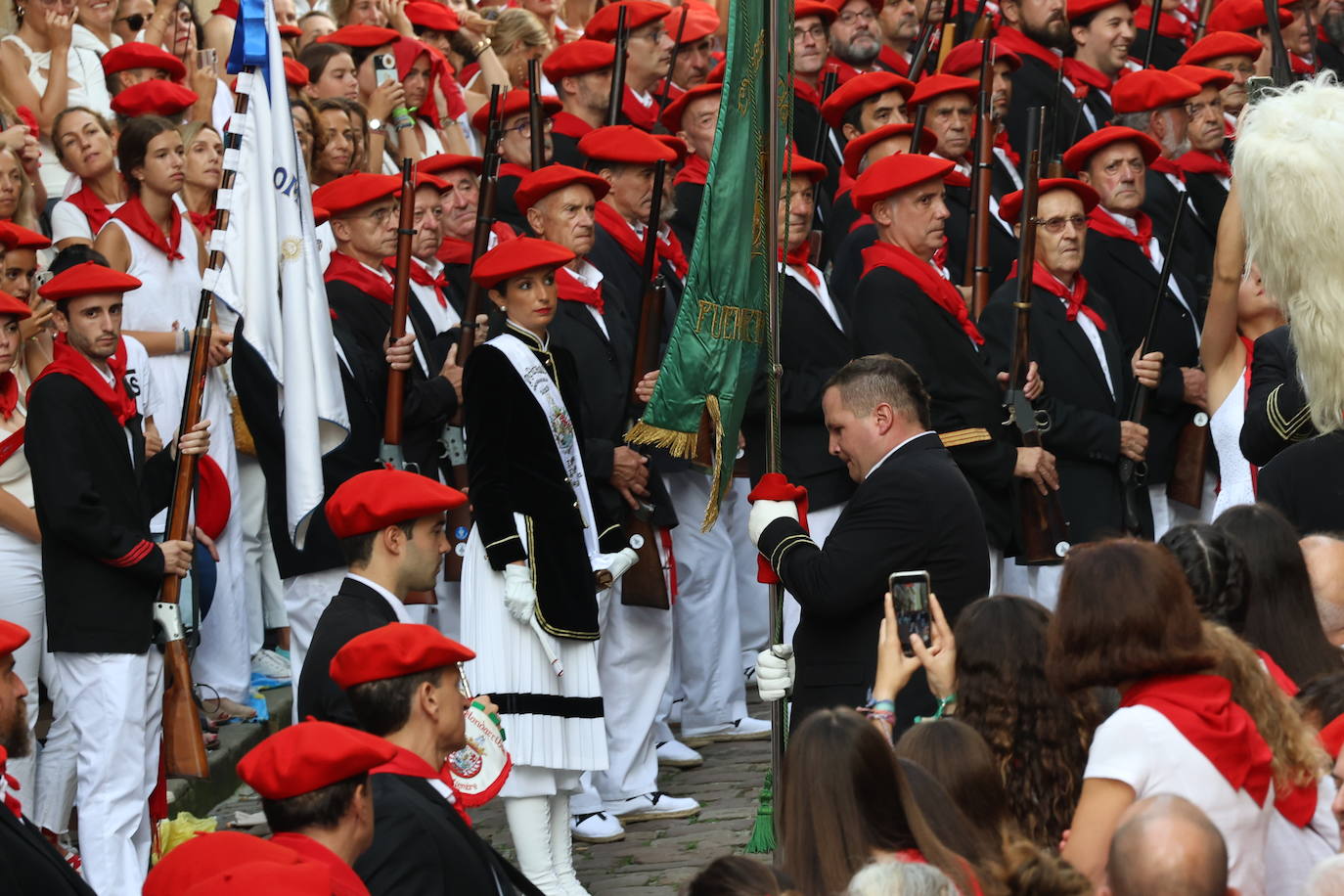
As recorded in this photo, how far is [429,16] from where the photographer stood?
38.4 feet

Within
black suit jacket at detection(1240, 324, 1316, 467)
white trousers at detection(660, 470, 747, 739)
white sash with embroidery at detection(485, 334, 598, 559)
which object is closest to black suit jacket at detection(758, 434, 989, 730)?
black suit jacket at detection(1240, 324, 1316, 467)

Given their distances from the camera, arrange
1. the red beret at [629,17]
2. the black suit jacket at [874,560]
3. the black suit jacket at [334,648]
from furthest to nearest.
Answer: the red beret at [629,17], the black suit jacket at [874,560], the black suit jacket at [334,648]

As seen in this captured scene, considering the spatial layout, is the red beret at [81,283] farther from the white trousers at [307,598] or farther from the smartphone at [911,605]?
the smartphone at [911,605]

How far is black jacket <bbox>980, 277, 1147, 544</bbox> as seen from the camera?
8.03 m

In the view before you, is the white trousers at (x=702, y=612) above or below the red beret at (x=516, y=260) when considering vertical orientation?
below

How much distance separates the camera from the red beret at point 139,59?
30.3 ft

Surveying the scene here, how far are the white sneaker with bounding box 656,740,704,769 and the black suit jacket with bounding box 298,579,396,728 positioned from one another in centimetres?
301

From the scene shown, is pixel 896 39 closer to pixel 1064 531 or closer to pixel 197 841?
pixel 1064 531

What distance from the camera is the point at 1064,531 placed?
7887 mm

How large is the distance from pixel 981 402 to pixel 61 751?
3510 millimetres

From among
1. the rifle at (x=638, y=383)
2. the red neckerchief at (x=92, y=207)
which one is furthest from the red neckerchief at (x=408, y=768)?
the red neckerchief at (x=92, y=207)

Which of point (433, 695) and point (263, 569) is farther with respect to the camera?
point (263, 569)

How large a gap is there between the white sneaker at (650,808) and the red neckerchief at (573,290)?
6.40 feet

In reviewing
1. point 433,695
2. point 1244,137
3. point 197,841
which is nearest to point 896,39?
point 1244,137
